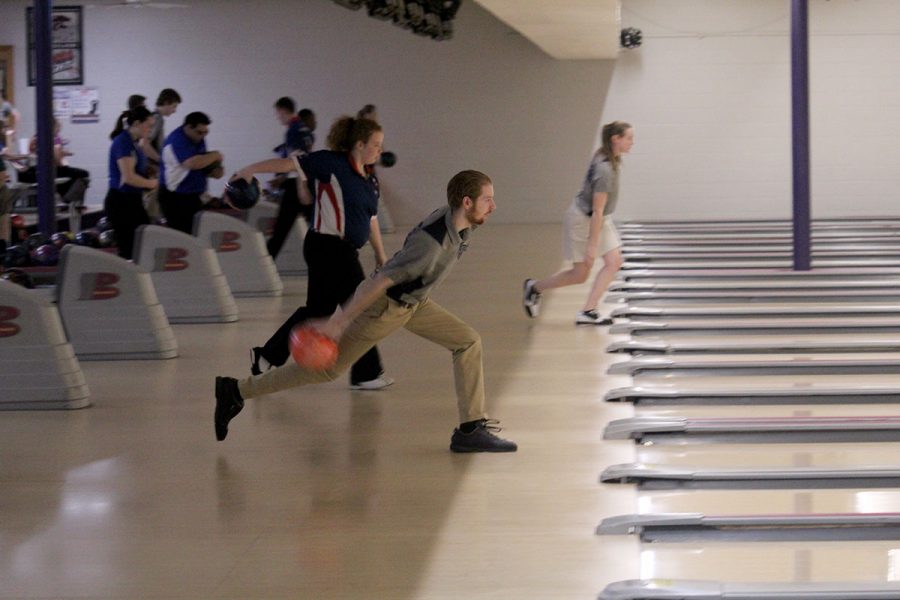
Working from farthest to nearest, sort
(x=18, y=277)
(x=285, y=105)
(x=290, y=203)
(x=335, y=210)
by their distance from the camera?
(x=285, y=105) → (x=290, y=203) → (x=18, y=277) → (x=335, y=210)

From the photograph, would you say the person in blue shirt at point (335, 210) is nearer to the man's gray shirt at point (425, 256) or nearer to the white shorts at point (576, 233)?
the man's gray shirt at point (425, 256)

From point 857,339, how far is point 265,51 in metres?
12.0

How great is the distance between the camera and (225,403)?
5.68 meters

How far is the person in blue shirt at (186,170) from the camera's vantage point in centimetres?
964

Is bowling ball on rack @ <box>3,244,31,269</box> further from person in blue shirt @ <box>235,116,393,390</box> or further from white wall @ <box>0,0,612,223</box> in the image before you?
white wall @ <box>0,0,612,223</box>

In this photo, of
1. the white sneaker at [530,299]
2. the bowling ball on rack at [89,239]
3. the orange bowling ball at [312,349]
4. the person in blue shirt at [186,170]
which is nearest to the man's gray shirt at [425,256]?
the orange bowling ball at [312,349]

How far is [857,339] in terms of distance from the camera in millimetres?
8484

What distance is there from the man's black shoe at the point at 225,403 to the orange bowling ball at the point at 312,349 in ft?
2.88

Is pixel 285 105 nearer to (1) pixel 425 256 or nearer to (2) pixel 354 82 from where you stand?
(2) pixel 354 82

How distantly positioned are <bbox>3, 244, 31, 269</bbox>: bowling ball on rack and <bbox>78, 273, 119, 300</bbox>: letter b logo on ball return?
5.19ft

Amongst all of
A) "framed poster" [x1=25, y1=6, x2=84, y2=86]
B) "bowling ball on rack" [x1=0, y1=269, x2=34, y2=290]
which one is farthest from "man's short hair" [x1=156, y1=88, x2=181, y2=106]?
"framed poster" [x1=25, y1=6, x2=84, y2=86]

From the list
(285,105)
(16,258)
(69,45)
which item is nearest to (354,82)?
(69,45)

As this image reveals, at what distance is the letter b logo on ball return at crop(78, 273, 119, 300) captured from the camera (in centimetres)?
782

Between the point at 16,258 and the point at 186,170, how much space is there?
4.55 ft
